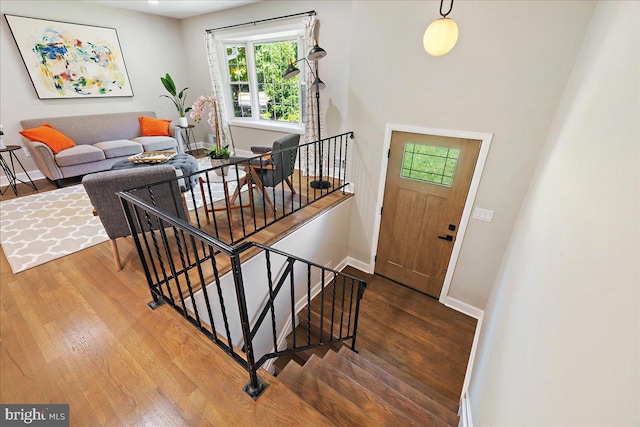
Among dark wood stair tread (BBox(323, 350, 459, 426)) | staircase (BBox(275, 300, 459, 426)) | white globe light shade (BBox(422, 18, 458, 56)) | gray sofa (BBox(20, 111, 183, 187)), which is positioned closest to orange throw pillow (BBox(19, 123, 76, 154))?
gray sofa (BBox(20, 111, 183, 187))

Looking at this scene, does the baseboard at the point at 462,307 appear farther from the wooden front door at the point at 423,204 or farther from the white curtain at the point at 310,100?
the white curtain at the point at 310,100

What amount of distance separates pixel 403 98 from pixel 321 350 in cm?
311

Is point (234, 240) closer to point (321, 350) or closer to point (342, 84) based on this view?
point (321, 350)

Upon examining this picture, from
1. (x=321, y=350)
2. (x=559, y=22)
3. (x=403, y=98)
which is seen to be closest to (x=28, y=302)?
(x=321, y=350)

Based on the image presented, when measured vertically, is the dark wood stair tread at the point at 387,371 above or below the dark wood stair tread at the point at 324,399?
below

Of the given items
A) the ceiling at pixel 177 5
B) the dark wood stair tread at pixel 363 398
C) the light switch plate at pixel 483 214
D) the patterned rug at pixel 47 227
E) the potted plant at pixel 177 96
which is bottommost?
the dark wood stair tread at pixel 363 398

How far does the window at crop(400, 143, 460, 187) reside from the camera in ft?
9.59

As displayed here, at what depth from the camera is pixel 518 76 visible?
2.32m

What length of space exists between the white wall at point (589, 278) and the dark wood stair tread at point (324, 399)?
77cm

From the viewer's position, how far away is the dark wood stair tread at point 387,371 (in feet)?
8.04

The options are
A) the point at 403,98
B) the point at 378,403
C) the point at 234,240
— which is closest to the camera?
the point at 378,403

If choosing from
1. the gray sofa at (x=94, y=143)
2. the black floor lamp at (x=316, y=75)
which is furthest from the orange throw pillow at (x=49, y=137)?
the black floor lamp at (x=316, y=75)

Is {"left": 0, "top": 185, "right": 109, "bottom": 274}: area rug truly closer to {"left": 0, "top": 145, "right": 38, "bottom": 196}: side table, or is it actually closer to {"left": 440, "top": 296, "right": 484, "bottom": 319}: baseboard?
{"left": 0, "top": 145, "right": 38, "bottom": 196}: side table

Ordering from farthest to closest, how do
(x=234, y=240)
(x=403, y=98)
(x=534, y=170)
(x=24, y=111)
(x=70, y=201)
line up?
(x=24, y=111) < (x=70, y=201) < (x=403, y=98) < (x=234, y=240) < (x=534, y=170)
